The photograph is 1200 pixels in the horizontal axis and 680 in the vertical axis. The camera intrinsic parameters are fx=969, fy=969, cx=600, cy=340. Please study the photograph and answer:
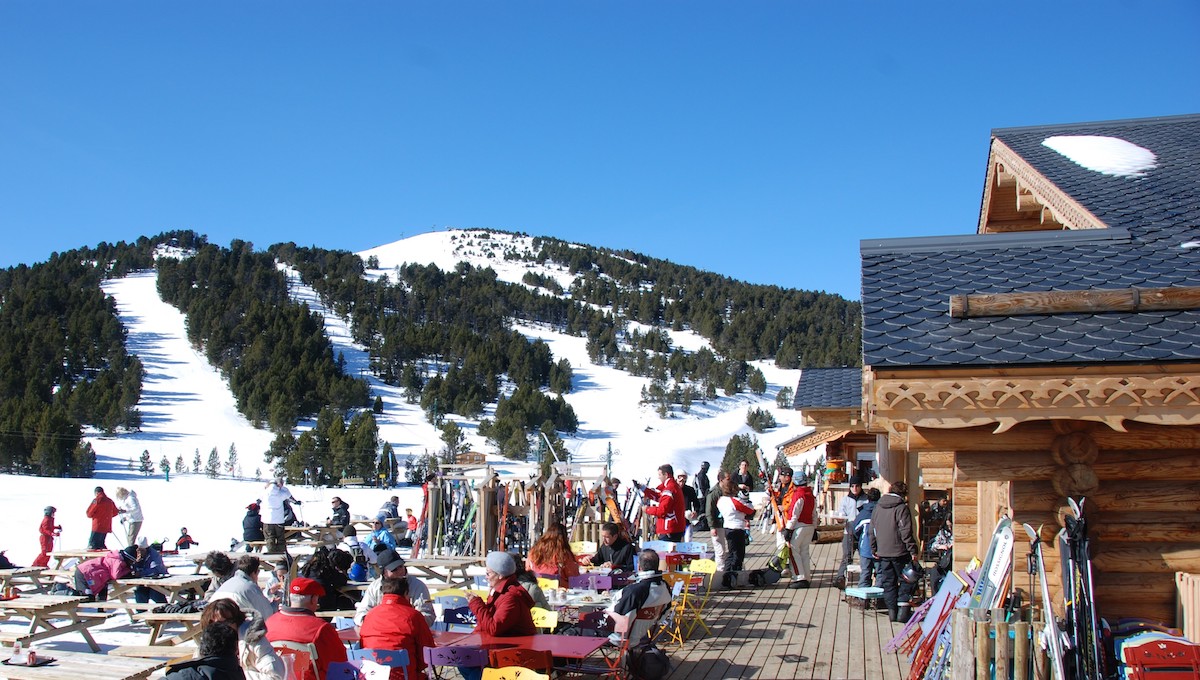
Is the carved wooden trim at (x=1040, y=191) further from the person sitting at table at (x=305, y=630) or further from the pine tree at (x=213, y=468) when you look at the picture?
the pine tree at (x=213, y=468)

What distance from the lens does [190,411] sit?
52031 millimetres

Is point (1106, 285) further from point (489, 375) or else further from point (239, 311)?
point (239, 311)

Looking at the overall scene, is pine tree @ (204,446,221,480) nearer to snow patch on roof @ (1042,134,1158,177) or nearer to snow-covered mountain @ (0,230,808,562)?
snow-covered mountain @ (0,230,808,562)

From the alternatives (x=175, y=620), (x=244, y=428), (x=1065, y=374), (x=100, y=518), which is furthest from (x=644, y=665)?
(x=244, y=428)

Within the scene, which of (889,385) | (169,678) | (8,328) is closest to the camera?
(169,678)

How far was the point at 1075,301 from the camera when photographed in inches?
191

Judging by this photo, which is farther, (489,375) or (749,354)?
(749,354)

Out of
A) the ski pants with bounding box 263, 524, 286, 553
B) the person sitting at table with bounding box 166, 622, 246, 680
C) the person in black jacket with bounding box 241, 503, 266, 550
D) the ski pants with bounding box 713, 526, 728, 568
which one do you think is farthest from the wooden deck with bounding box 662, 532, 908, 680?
the person in black jacket with bounding box 241, 503, 266, 550

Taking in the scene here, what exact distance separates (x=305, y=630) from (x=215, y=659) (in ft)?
2.56

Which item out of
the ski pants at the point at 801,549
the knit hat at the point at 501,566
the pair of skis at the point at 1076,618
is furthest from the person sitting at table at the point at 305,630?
the ski pants at the point at 801,549

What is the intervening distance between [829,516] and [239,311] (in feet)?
193

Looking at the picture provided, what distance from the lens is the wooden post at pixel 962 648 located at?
14.6 feet

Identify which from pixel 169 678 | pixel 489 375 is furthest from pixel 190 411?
pixel 169 678

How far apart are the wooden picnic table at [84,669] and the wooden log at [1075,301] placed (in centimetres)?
478
